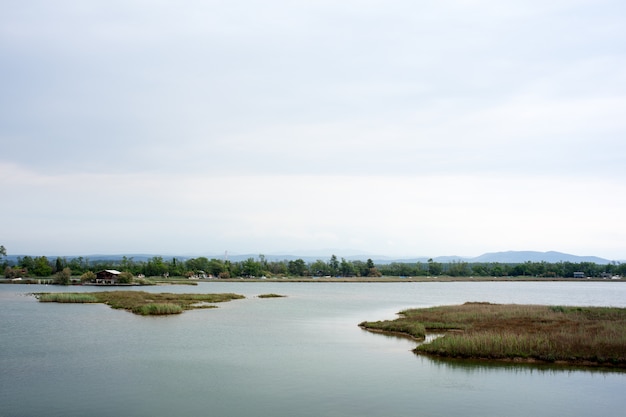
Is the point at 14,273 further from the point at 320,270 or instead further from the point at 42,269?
the point at 320,270

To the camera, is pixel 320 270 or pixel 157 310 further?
pixel 320 270

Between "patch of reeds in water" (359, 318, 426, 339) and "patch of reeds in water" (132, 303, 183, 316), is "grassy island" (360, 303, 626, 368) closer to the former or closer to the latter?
"patch of reeds in water" (359, 318, 426, 339)

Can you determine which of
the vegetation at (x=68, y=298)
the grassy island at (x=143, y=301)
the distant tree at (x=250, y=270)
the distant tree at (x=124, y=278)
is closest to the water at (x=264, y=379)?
the grassy island at (x=143, y=301)

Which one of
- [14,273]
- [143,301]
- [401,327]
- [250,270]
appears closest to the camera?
[401,327]

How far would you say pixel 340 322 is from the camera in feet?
152

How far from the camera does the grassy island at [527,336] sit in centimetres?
2731

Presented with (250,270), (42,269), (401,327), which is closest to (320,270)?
(250,270)

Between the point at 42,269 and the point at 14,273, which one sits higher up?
the point at 42,269

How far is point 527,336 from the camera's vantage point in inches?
1198

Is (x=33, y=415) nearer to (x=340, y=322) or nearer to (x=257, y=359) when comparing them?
(x=257, y=359)

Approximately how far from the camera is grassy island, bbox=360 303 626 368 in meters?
27.3

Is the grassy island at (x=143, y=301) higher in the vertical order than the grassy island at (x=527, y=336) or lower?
lower

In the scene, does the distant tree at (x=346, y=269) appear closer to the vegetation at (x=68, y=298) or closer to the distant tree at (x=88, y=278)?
the distant tree at (x=88, y=278)

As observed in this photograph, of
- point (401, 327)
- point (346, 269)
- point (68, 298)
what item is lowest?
point (346, 269)
